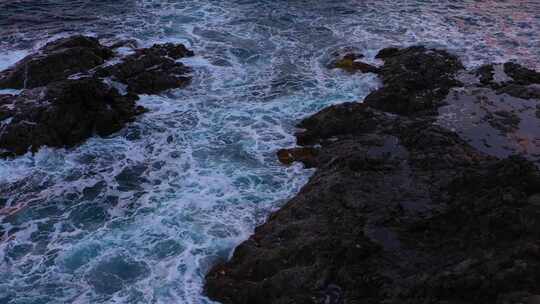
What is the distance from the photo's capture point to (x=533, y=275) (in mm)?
9609

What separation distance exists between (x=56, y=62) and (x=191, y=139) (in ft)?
27.2

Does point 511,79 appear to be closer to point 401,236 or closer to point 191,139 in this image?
point 401,236

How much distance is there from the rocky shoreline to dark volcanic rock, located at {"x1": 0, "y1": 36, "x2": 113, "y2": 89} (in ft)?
36.1

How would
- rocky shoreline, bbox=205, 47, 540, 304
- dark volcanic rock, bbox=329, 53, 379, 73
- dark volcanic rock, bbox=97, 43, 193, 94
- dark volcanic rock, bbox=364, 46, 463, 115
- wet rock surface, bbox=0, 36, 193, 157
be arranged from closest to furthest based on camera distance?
rocky shoreline, bbox=205, 47, 540, 304 → wet rock surface, bbox=0, 36, 193, 157 → dark volcanic rock, bbox=364, 46, 463, 115 → dark volcanic rock, bbox=97, 43, 193, 94 → dark volcanic rock, bbox=329, 53, 379, 73

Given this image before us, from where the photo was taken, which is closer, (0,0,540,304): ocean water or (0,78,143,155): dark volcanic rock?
(0,0,540,304): ocean water

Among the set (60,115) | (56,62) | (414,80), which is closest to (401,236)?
(414,80)

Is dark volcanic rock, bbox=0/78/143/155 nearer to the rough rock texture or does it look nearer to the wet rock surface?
the wet rock surface

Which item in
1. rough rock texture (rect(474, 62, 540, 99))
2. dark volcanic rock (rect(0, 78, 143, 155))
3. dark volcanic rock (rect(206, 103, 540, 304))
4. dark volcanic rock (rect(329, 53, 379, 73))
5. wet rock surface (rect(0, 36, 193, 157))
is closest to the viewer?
dark volcanic rock (rect(206, 103, 540, 304))

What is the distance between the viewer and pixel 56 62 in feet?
75.8

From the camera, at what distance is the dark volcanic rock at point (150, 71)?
2284cm

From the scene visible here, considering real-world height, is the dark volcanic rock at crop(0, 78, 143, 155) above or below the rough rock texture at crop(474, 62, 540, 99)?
below

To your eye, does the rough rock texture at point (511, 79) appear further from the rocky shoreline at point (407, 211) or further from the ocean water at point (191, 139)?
the ocean water at point (191, 139)

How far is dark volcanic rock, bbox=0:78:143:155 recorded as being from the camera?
18781 mm

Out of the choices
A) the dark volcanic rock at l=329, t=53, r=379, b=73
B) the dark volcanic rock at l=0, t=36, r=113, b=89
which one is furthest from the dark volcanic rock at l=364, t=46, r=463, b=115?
the dark volcanic rock at l=0, t=36, r=113, b=89
